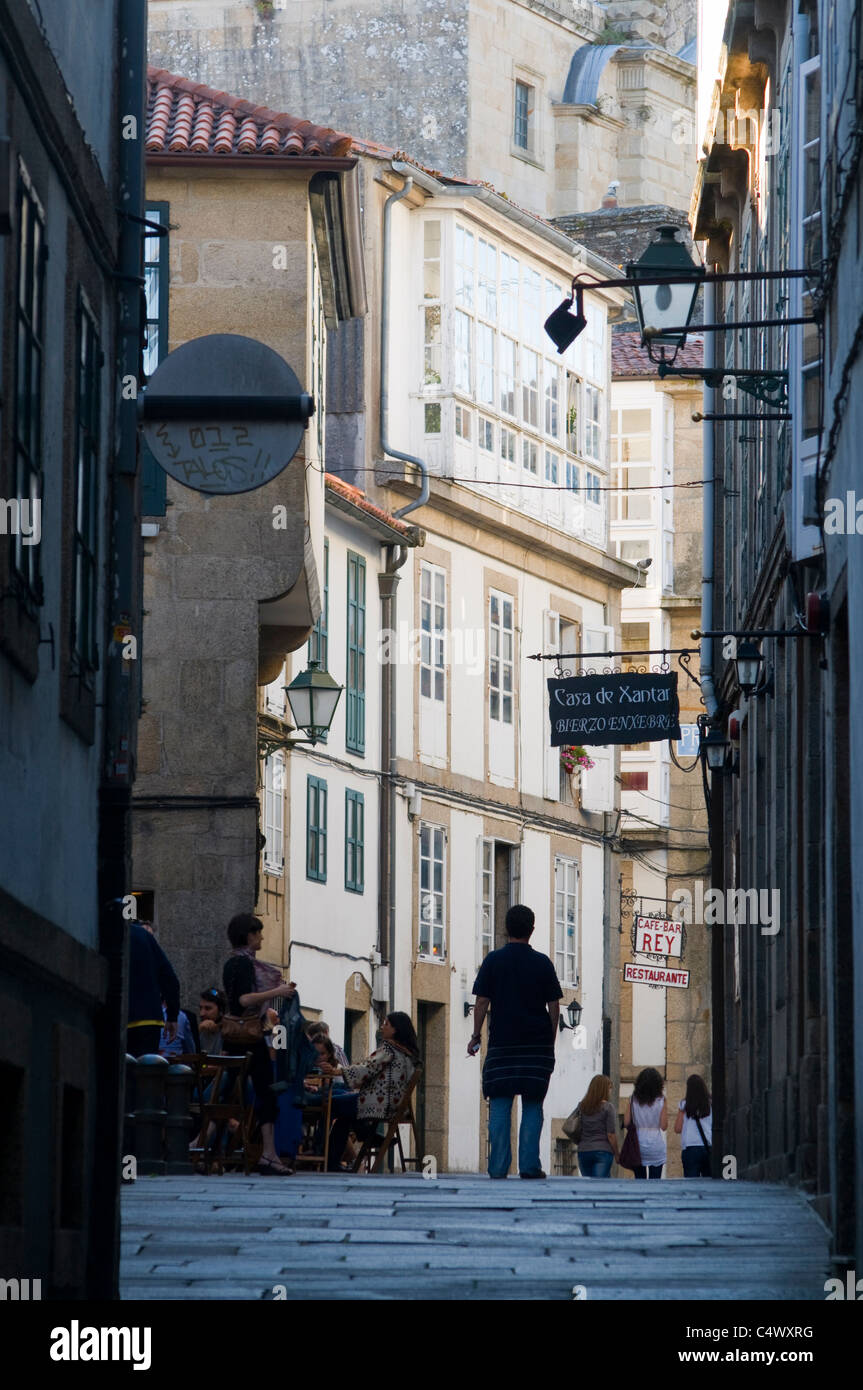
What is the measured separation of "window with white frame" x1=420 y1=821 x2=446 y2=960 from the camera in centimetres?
3541

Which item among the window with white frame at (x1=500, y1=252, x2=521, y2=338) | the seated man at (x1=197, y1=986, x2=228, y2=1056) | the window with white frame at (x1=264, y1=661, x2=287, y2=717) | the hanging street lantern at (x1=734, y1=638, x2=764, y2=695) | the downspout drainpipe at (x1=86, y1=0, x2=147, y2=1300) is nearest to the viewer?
the downspout drainpipe at (x1=86, y1=0, x2=147, y2=1300)

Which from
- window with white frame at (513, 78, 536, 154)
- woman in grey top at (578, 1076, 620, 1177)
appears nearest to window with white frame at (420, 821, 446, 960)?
woman in grey top at (578, 1076, 620, 1177)

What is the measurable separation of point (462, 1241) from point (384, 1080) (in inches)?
304

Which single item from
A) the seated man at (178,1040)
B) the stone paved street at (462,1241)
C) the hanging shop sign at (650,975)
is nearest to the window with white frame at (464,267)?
the hanging shop sign at (650,975)

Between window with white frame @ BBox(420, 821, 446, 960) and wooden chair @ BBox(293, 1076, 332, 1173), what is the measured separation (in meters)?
15.3

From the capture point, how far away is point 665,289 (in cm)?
1530

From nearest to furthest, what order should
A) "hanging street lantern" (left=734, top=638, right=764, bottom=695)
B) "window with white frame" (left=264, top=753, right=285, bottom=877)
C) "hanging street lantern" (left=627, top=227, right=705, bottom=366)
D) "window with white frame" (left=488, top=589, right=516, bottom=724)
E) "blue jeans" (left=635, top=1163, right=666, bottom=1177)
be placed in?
"hanging street lantern" (left=627, top=227, right=705, bottom=366) → "hanging street lantern" (left=734, top=638, right=764, bottom=695) → "blue jeans" (left=635, top=1163, right=666, bottom=1177) → "window with white frame" (left=264, top=753, right=285, bottom=877) → "window with white frame" (left=488, top=589, right=516, bottom=724)

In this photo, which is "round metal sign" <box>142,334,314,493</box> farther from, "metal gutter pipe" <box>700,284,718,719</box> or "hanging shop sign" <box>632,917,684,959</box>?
"hanging shop sign" <box>632,917,684,959</box>

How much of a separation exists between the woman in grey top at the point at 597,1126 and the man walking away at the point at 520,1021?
4.69 metres

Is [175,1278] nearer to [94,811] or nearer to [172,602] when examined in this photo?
[94,811]

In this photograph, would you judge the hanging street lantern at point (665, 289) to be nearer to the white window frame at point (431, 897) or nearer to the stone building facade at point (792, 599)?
the stone building facade at point (792, 599)

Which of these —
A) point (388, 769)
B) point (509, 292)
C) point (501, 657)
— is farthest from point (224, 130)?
point (501, 657)

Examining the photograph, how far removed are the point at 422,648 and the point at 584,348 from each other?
6.80m
